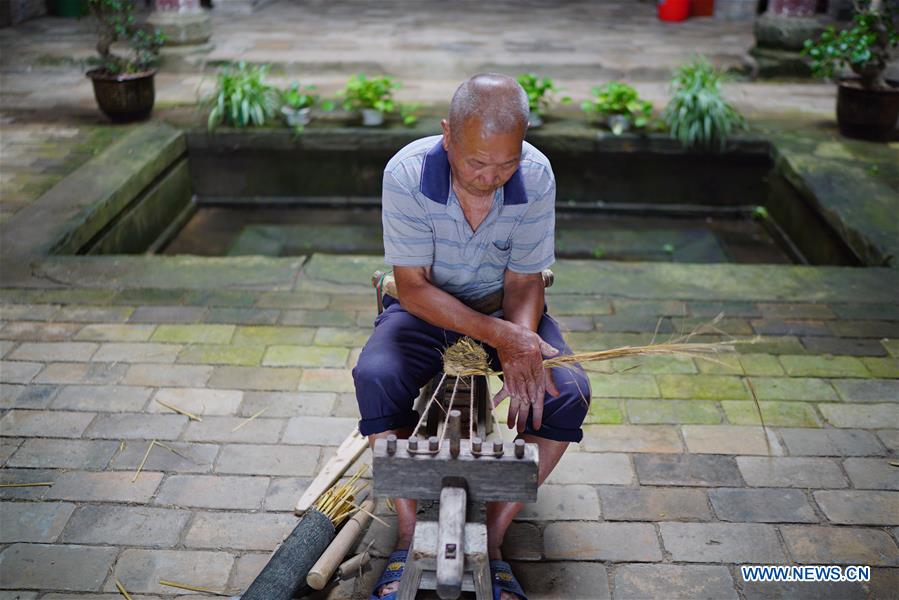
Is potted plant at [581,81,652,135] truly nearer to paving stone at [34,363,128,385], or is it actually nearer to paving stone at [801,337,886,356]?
paving stone at [801,337,886,356]

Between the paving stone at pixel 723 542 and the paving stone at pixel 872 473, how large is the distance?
46cm

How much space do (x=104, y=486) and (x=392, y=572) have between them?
1118 millimetres

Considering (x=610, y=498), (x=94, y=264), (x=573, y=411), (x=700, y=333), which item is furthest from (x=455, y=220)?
(x=94, y=264)

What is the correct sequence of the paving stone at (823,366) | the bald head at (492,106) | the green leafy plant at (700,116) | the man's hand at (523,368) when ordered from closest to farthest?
the bald head at (492,106) → the man's hand at (523,368) → the paving stone at (823,366) → the green leafy plant at (700,116)

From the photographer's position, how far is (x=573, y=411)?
2.35 metres

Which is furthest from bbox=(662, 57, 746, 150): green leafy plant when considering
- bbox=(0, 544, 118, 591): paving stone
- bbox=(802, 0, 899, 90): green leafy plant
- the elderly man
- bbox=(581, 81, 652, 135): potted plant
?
bbox=(0, 544, 118, 591): paving stone

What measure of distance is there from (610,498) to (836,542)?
0.70 metres

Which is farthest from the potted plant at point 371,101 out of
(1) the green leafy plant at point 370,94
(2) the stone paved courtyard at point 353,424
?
(2) the stone paved courtyard at point 353,424

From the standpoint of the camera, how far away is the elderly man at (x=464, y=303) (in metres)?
2.32

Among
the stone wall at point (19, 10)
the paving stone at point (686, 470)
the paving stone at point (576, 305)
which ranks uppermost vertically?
the stone wall at point (19, 10)

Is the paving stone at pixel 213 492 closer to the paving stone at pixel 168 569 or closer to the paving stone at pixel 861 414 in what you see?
the paving stone at pixel 168 569

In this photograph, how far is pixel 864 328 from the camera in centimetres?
387

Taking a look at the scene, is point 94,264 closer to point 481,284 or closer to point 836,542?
point 481,284

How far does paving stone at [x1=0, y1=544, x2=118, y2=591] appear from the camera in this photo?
2.42 meters
